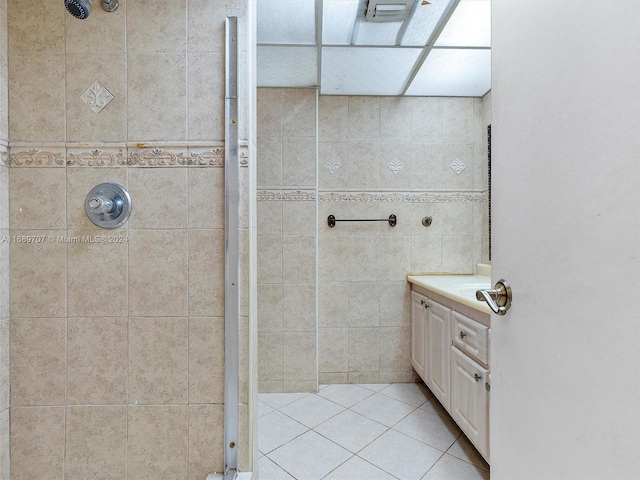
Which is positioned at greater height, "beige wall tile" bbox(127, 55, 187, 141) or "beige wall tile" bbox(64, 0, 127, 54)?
"beige wall tile" bbox(64, 0, 127, 54)

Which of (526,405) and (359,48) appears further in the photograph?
(359,48)

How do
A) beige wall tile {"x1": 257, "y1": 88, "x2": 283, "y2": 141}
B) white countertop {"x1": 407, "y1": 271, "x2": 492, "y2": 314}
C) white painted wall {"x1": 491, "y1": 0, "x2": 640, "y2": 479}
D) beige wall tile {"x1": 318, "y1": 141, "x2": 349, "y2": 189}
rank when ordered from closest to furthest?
white painted wall {"x1": 491, "y1": 0, "x2": 640, "y2": 479}
white countertop {"x1": 407, "y1": 271, "x2": 492, "y2": 314}
beige wall tile {"x1": 257, "y1": 88, "x2": 283, "y2": 141}
beige wall tile {"x1": 318, "y1": 141, "x2": 349, "y2": 189}

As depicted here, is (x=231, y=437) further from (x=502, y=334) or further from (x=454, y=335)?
(x=454, y=335)

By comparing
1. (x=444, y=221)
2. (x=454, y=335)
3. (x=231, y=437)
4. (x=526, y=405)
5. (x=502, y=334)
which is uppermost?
(x=444, y=221)

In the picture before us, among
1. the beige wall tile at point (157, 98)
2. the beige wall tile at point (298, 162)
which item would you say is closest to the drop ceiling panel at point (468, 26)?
the beige wall tile at point (298, 162)

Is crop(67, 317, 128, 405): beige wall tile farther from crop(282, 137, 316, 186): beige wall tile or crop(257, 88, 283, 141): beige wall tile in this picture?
crop(257, 88, 283, 141): beige wall tile

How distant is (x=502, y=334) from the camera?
28.9 inches

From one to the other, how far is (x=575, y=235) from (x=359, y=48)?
167 cm

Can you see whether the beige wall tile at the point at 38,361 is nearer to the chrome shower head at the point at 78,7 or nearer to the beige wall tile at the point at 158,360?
the beige wall tile at the point at 158,360

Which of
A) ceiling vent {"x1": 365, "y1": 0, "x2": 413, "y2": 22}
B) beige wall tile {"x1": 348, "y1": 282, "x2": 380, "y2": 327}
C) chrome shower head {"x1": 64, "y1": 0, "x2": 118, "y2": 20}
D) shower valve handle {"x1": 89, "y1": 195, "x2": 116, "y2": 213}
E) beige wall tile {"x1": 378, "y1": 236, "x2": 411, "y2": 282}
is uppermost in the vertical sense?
ceiling vent {"x1": 365, "y1": 0, "x2": 413, "y2": 22}

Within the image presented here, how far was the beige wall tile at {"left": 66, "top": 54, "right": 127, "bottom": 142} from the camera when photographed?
1.00 m

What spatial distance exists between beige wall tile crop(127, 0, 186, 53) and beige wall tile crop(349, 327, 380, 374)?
2042 mm

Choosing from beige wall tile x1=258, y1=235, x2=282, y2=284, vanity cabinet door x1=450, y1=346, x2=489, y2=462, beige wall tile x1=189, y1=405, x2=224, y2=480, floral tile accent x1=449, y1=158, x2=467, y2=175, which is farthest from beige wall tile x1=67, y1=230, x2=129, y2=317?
floral tile accent x1=449, y1=158, x2=467, y2=175

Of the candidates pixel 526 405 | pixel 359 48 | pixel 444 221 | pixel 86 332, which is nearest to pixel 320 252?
pixel 444 221
